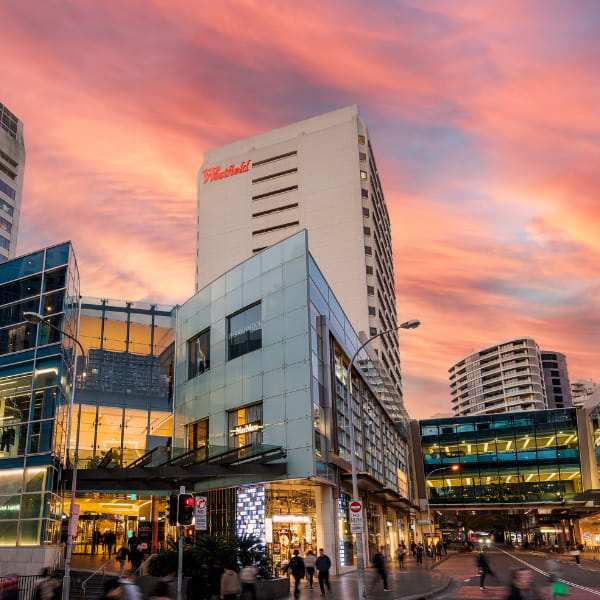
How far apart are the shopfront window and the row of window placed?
3413 millimetres

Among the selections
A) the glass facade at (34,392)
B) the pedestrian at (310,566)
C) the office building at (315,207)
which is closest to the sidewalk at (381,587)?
the pedestrian at (310,566)

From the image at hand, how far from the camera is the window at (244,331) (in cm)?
3819

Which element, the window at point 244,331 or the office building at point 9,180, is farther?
the office building at point 9,180

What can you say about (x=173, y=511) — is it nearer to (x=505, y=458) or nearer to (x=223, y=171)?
(x=505, y=458)

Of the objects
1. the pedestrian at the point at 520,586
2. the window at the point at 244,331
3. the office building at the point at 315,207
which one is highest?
the office building at the point at 315,207

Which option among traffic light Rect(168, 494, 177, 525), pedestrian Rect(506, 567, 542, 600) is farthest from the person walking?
pedestrian Rect(506, 567, 542, 600)

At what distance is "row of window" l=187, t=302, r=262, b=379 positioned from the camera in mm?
38344

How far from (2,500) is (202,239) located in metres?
84.2

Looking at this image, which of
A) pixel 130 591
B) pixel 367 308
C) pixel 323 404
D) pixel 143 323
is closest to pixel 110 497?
pixel 143 323

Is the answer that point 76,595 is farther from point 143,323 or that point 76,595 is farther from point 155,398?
point 143,323

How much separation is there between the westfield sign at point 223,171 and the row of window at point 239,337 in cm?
7527

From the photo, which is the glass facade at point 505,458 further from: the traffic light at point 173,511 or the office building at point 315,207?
the traffic light at point 173,511

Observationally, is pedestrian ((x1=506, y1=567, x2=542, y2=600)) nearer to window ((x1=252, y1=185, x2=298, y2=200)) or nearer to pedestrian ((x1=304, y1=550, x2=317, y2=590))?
pedestrian ((x1=304, y1=550, x2=317, y2=590))

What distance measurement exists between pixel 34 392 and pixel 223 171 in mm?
88123
